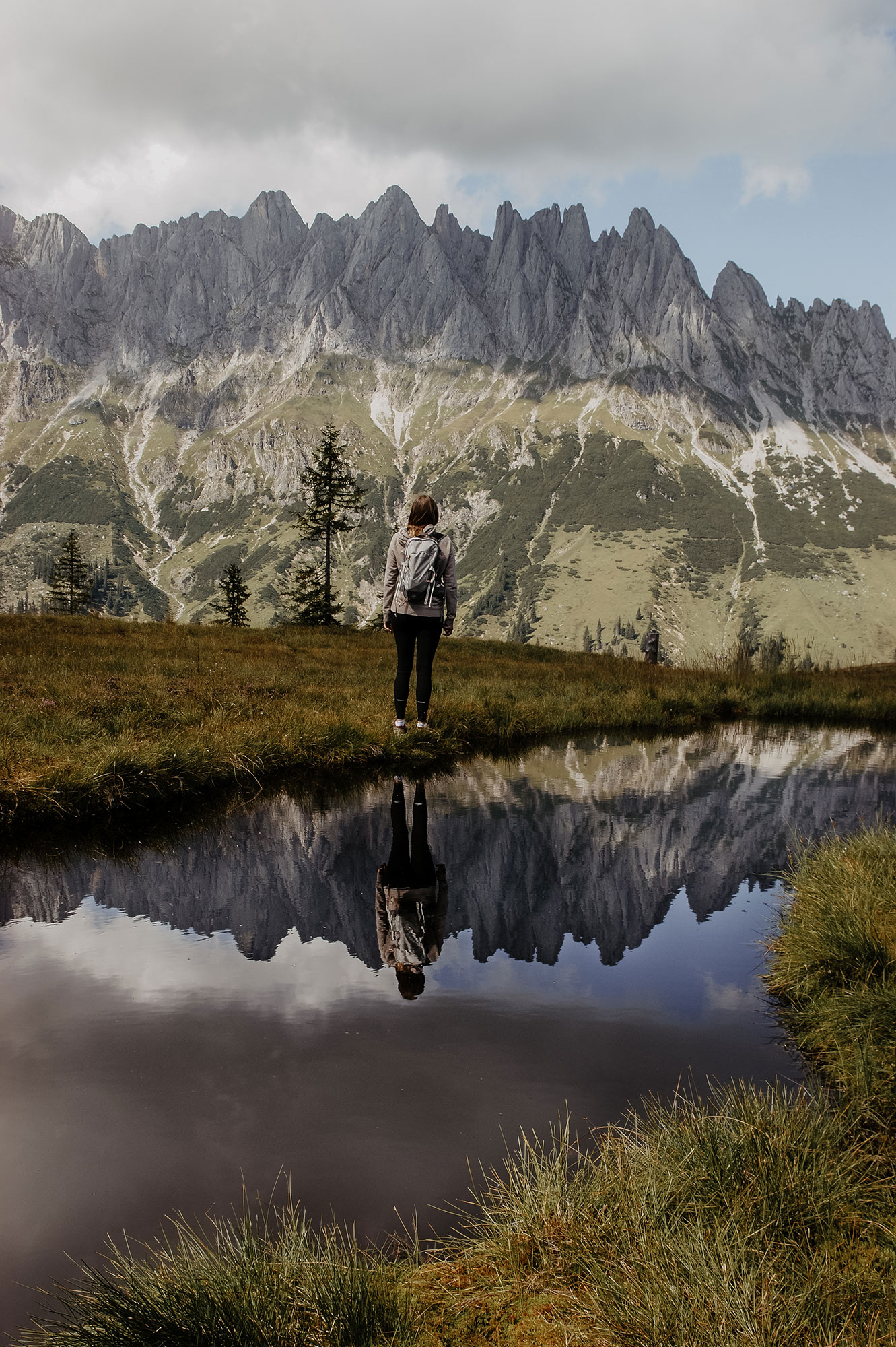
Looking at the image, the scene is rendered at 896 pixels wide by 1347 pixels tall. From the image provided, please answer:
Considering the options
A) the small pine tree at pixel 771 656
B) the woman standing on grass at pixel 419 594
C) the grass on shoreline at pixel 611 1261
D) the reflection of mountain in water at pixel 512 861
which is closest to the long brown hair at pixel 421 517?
the woman standing on grass at pixel 419 594

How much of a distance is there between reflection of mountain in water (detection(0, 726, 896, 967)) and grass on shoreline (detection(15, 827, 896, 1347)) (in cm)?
209

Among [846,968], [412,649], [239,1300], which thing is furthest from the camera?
[412,649]

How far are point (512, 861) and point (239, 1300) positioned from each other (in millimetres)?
4859

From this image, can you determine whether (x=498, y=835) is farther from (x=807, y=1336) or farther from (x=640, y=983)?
(x=807, y=1336)

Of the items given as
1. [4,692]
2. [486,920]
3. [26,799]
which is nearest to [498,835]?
[486,920]

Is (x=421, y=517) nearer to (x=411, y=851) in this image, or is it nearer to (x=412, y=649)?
(x=412, y=649)

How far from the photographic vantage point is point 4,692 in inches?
457

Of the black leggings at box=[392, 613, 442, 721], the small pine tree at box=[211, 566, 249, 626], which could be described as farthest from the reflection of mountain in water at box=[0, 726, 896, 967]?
the small pine tree at box=[211, 566, 249, 626]

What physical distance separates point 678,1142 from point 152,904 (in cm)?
411

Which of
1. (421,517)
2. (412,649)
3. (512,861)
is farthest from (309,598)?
(512,861)

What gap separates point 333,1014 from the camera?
13.2ft

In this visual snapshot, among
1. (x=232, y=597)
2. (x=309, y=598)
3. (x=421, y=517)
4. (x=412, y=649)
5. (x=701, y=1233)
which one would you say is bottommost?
(x=701, y=1233)

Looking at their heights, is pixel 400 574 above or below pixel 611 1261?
above

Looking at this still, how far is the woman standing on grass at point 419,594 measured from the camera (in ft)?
37.9
